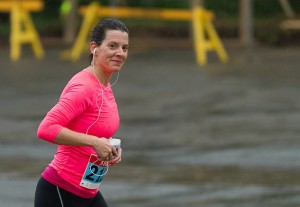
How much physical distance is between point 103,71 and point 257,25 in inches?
635

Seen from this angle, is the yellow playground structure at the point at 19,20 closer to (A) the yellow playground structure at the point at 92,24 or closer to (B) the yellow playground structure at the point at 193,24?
(A) the yellow playground structure at the point at 92,24

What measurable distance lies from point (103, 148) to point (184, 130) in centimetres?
657

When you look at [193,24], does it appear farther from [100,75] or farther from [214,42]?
[100,75]

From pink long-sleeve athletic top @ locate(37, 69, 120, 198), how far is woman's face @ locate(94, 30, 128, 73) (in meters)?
0.09

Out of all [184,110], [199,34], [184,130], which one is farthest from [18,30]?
[184,130]

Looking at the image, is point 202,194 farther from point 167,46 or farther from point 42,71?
point 167,46

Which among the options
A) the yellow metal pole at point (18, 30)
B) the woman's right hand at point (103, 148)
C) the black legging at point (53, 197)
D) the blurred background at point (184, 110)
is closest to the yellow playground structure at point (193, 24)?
the blurred background at point (184, 110)

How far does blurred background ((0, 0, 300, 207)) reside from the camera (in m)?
8.27

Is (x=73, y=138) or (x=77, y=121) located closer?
(x=73, y=138)

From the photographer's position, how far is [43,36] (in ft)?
73.4

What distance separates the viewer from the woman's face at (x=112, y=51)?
4797mm

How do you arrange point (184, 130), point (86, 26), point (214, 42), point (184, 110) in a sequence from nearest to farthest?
point (184, 130) → point (184, 110) → point (214, 42) → point (86, 26)

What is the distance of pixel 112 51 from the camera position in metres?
4.80

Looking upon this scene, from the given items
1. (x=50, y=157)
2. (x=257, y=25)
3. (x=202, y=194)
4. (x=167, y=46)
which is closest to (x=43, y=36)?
(x=167, y=46)
